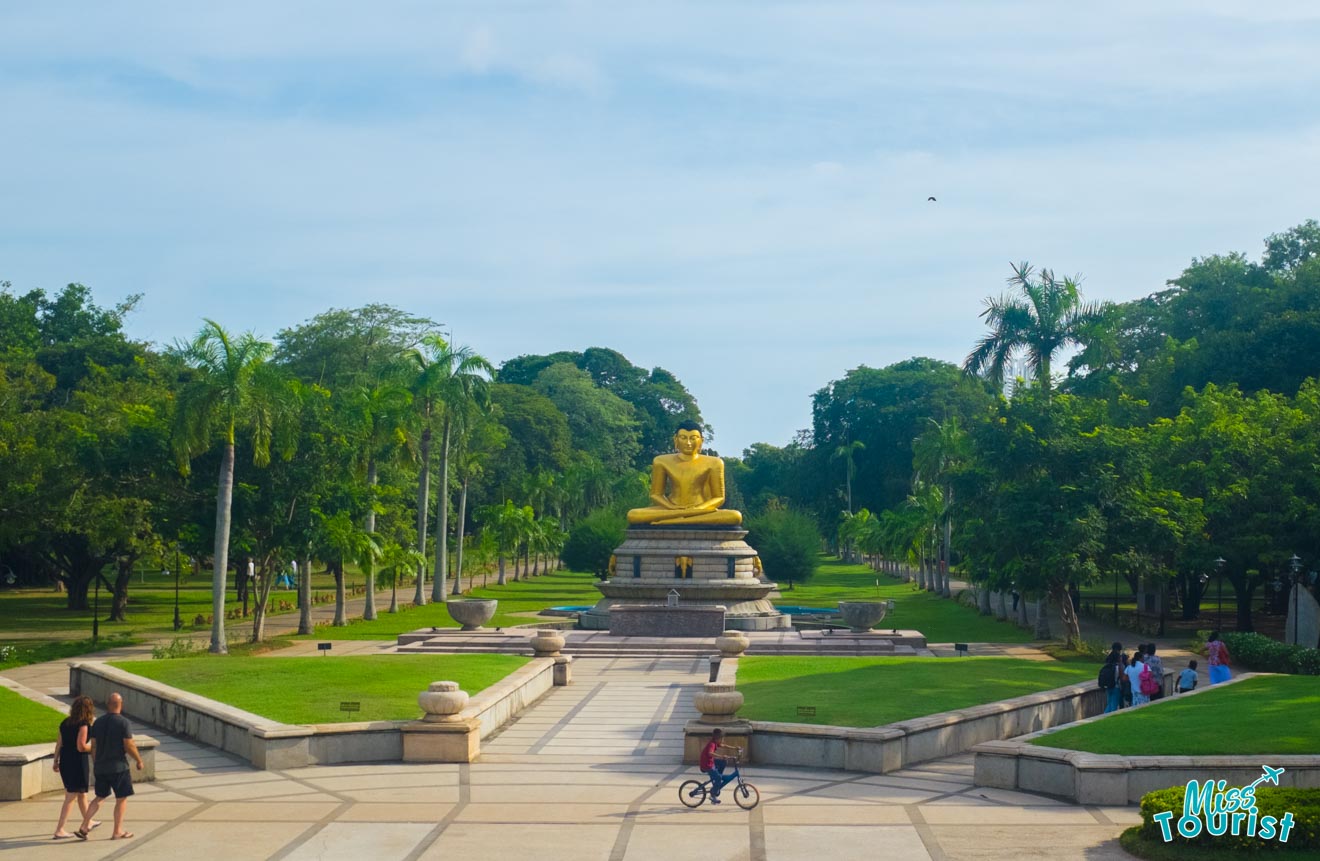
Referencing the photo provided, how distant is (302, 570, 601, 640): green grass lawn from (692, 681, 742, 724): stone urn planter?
22819 mm

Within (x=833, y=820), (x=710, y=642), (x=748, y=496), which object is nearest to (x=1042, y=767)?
(x=833, y=820)

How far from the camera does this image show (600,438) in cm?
10788

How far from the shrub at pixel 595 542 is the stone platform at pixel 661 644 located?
2182 centimetres

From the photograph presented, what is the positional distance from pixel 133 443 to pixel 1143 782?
99.6ft

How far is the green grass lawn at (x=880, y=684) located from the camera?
2100 cm

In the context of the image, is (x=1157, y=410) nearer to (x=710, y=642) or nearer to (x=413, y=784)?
(x=710, y=642)

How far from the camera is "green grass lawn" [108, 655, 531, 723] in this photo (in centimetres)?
2094

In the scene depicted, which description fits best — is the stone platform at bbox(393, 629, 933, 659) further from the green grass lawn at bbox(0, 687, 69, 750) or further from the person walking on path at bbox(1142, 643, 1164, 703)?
the green grass lawn at bbox(0, 687, 69, 750)

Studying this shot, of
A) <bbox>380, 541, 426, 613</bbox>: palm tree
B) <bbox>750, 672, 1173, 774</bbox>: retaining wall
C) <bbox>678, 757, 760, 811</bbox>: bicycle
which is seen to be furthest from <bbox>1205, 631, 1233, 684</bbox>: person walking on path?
<bbox>380, 541, 426, 613</bbox>: palm tree

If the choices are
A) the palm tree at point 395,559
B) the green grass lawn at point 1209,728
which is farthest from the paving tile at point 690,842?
the palm tree at point 395,559

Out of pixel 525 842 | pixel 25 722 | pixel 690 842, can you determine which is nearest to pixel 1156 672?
pixel 690 842

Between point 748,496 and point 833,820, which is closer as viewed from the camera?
point 833,820

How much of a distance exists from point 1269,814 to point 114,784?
12.0 meters

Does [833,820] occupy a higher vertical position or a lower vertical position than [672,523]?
lower
